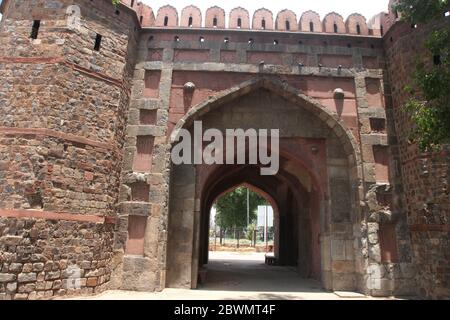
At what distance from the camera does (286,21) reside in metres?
8.31

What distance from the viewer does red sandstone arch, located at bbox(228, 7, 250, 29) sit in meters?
8.22

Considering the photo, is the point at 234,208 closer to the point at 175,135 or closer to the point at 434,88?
the point at 175,135

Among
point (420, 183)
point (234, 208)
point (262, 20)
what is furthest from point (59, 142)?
point (234, 208)

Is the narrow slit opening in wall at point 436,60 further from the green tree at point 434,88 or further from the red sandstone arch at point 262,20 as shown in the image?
the red sandstone arch at point 262,20

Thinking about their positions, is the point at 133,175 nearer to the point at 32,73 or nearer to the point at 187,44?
the point at 32,73

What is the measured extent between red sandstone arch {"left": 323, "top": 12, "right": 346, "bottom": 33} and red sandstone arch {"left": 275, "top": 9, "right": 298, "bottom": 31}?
2.48 ft

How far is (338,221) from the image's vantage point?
7387mm

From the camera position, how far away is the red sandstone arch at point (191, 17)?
321 inches

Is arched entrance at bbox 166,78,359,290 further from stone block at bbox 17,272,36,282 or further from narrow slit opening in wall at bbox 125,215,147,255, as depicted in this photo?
stone block at bbox 17,272,36,282

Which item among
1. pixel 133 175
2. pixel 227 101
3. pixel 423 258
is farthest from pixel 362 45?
pixel 133 175

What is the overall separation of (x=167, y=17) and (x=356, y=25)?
471 cm

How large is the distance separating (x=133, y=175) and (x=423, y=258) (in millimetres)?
6051

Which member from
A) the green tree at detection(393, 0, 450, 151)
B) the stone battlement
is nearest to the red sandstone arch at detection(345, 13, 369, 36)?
the stone battlement

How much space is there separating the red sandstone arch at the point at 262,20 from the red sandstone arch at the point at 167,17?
1955mm
